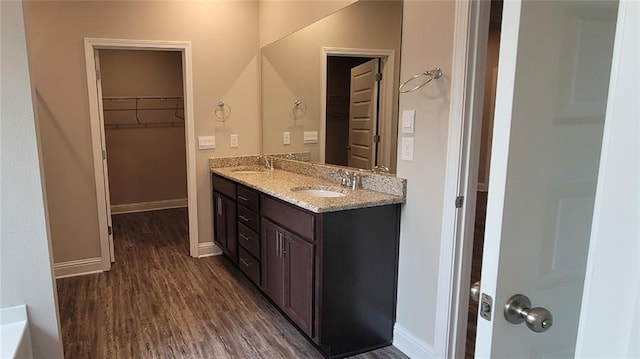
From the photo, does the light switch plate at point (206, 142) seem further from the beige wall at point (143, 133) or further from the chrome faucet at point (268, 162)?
the beige wall at point (143, 133)

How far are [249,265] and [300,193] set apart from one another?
35.8 inches

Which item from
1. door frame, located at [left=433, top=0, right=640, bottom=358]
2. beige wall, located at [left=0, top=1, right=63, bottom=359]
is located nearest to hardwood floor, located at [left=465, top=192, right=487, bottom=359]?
door frame, located at [left=433, top=0, right=640, bottom=358]

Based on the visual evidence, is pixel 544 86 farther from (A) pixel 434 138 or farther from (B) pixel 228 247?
(B) pixel 228 247

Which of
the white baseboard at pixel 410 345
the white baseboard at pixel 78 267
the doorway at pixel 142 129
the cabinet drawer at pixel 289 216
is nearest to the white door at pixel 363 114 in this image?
the cabinet drawer at pixel 289 216

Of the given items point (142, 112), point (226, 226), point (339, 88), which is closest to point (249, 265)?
point (226, 226)

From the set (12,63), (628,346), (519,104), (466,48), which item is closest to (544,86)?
(519,104)

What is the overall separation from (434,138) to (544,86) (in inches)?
47.8

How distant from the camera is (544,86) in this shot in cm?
84

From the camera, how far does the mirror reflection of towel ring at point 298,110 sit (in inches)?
139

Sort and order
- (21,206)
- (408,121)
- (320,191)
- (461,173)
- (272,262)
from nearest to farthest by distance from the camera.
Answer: (21,206), (461,173), (408,121), (272,262), (320,191)

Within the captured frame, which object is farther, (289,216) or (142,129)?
(142,129)

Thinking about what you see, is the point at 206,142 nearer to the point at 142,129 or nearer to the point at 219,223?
the point at 219,223

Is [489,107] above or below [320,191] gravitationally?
above

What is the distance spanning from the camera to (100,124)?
3553 millimetres
